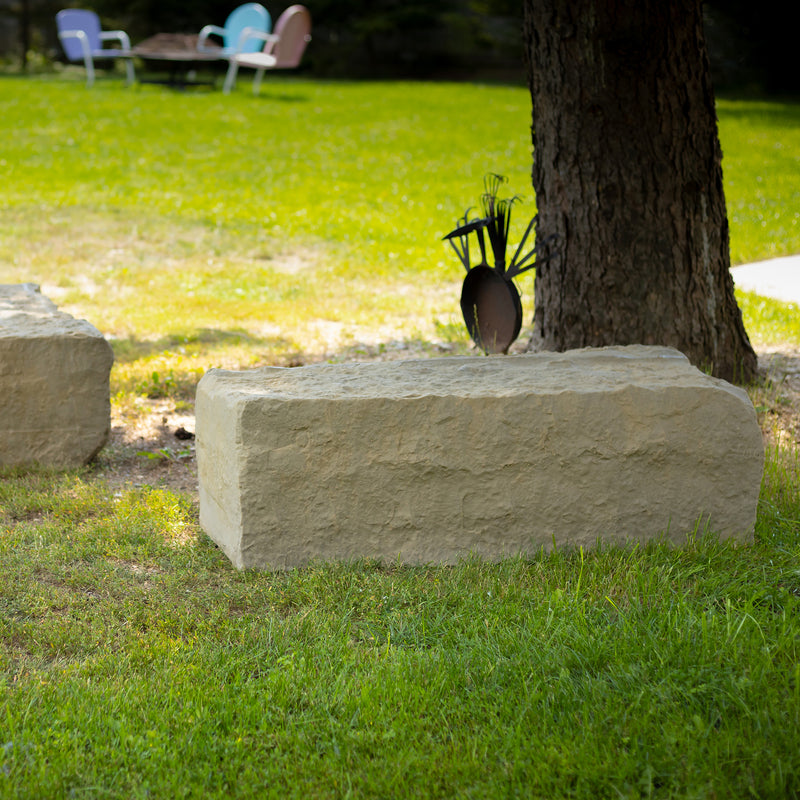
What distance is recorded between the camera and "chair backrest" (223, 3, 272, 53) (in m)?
19.6

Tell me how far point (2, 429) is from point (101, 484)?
498 millimetres

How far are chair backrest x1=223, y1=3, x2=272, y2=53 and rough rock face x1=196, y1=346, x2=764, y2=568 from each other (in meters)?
18.0

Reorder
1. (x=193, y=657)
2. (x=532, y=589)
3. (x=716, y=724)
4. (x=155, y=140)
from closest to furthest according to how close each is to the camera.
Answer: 1. (x=716, y=724)
2. (x=193, y=657)
3. (x=532, y=589)
4. (x=155, y=140)

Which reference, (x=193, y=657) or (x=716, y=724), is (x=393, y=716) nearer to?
(x=193, y=657)

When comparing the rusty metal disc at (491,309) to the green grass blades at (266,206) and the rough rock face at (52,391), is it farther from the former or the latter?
the rough rock face at (52,391)

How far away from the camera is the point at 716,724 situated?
2.30m

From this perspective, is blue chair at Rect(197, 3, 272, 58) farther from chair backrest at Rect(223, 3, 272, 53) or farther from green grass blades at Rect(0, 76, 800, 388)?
green grass blades at Rect(0, 76, 800, 388)

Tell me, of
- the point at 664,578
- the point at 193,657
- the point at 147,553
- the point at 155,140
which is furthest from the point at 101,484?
the point at 155,140

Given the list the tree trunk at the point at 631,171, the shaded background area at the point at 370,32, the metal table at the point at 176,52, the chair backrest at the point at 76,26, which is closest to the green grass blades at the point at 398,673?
the tree trunk at the point at 631,171

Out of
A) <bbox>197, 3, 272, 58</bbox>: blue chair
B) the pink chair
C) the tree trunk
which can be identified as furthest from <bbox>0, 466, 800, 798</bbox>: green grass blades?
<bbox>197, 3, 272, 58</bbox>: blue chair

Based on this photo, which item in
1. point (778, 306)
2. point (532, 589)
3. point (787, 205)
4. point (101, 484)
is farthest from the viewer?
point (787, 205)

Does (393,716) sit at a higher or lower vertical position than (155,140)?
lower

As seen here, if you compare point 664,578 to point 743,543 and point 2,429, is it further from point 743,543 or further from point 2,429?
point 2,429

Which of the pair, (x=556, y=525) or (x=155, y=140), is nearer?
(x=556, y=525)
